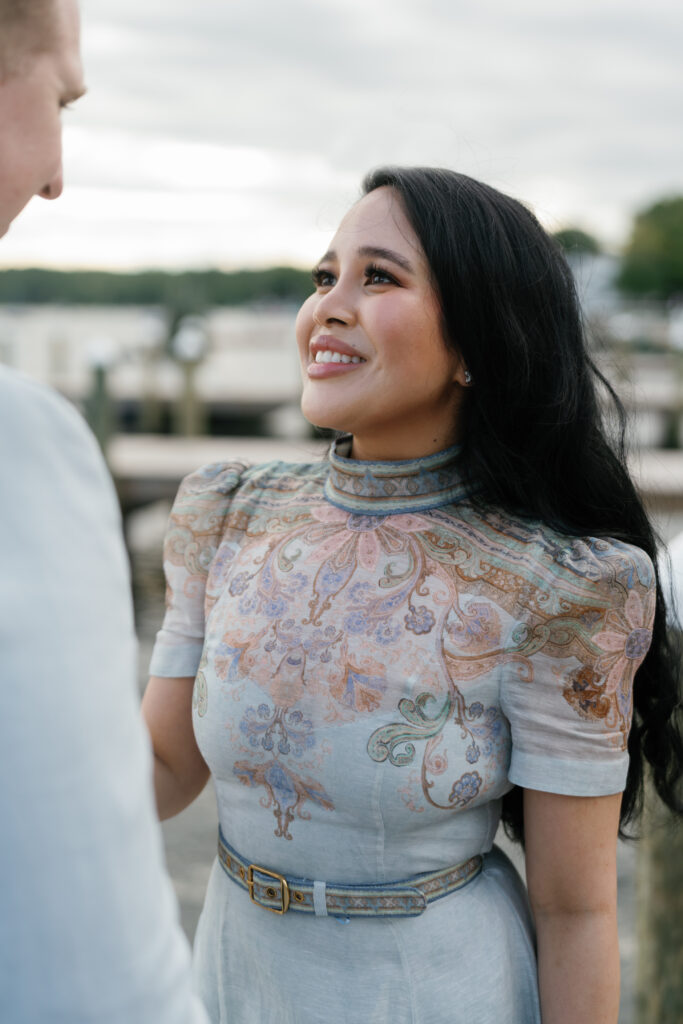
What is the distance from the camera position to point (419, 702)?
4.17 ft

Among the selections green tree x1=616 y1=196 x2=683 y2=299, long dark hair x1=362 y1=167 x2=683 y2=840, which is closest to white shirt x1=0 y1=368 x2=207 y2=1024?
long dark hair x1=362 y1=167 x2=683 y2=840

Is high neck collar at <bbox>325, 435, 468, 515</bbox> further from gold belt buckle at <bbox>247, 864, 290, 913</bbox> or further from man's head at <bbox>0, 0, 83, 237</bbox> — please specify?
man's head at <bbox>0, 0, 83, 237</bbox>

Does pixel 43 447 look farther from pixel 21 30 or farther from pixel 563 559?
pixel 563 559

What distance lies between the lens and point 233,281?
4278cm

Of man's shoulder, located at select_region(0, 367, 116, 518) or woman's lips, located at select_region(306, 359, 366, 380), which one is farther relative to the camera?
woman's lips, located at select_region(306, 359, 366, 380)

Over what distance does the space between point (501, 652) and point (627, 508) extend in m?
0.35

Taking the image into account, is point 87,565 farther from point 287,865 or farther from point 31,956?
point 287,865

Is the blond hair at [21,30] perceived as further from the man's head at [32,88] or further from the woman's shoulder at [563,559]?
the woman's shoulder at [563,559]

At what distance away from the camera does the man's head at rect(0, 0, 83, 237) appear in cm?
72

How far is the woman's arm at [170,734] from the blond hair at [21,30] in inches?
38.5

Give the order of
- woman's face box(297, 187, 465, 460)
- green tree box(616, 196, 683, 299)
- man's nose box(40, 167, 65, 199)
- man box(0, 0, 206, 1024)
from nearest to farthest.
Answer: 1. man box(0, 0, 206, 1024)
2. man's nose box(40, 167, 65, 199)
3. woman's face box(297, 187, 465, 460)
4. green tree box(616, 196, 683, 299)

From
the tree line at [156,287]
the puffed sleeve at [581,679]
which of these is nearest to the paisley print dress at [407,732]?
the puffed sleeve at [581,679]

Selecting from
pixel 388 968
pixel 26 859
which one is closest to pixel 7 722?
pixel 26 859

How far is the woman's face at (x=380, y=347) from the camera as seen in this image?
140 centimetres
